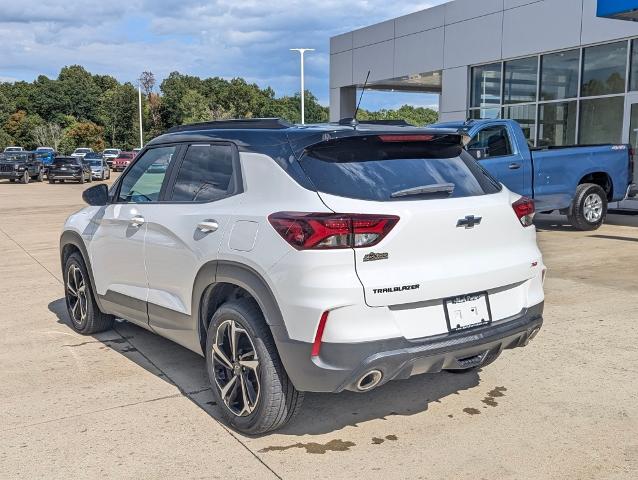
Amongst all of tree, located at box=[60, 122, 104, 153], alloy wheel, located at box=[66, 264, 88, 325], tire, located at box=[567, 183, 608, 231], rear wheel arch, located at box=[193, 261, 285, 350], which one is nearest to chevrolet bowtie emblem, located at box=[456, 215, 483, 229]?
rear wheel arch, located at box=[193, 261, 285, 350]

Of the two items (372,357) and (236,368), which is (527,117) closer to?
(236,368)

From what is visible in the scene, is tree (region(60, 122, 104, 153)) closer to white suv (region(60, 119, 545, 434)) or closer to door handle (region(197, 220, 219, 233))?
white suv (region(60, 119, 545, 434))

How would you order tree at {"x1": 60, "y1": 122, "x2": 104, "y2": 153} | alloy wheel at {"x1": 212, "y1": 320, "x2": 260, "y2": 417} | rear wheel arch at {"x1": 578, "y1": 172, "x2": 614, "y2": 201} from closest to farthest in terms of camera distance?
alloy wheel at {"x1": 212, "y1": 320, "x2": 260, "y2": 417}
rear wheel arch at {"x1": 578, "y1": 172, "x2": 614, "y2": 201}
tree at {"x1": 60, "y1": 122, "x2": 104, "y2": 153}

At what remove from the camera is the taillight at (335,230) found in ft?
10.6

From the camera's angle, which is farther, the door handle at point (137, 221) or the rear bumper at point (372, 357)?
the door handle at point (137, 221)

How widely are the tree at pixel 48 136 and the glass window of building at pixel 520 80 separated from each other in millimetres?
80340

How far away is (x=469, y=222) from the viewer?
3.62 meters

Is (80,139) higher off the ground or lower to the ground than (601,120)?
lower

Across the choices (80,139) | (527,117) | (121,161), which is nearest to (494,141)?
(527,117)

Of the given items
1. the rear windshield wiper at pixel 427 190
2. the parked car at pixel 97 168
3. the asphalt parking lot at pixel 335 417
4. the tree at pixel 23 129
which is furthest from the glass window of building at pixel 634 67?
the tree at pixel 23 129

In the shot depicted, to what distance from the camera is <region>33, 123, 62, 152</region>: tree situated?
291ft

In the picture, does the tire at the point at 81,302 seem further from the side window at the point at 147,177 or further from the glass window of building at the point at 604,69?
the glass window of building at the point at 604,69

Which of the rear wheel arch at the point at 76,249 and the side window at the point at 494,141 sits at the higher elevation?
the side window at the point at 494,141

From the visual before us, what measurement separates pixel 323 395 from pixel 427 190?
162 cm
